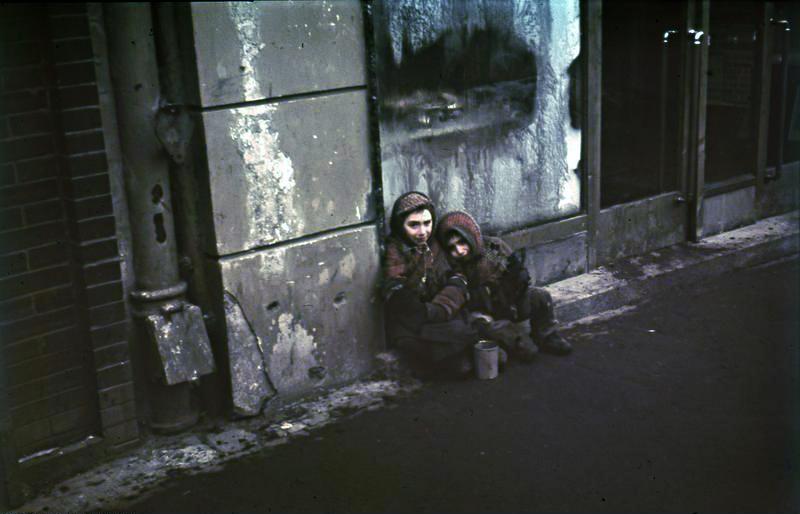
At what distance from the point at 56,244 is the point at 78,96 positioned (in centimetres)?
74

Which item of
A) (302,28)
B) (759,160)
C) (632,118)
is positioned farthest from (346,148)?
(759,160)

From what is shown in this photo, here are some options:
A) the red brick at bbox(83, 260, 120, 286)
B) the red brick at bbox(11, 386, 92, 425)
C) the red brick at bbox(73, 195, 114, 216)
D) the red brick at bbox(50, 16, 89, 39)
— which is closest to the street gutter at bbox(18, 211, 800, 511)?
the red brick at bbox(11, 386, 92, 425)

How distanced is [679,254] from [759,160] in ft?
4.49

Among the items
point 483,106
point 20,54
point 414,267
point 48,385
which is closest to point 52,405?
point 48,385

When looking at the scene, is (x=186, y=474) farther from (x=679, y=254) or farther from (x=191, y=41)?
(x=679, y=254)

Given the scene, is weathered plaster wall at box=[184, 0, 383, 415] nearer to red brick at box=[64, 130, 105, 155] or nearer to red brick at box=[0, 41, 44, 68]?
red brick at box=[64, 130, 105, 155]

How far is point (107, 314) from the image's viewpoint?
5.31 metres

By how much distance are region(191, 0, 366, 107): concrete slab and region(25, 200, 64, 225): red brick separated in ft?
2.94

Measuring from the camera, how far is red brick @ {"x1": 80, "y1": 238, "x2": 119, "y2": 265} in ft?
16.9

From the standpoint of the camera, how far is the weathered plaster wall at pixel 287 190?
5480mm

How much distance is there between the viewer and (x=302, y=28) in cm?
570

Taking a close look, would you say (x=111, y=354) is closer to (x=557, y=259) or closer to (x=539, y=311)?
(x=539, y=311)

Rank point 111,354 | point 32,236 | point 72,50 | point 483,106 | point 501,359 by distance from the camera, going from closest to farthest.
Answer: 1. point 72,50
2. point 32,236
3. point 111,354
4. point 501,359
5. point 483,106

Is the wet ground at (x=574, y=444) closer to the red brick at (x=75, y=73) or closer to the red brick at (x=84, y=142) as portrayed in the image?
the red brick at (x=84, y=142)
